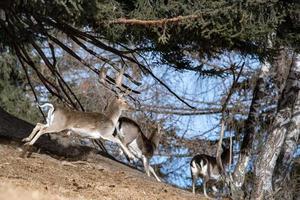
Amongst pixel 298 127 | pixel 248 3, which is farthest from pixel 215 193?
pixel 248 3

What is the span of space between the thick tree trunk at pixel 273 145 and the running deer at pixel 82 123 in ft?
9.44

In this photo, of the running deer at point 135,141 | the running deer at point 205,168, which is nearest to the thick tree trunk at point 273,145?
the running deer at point 205,168

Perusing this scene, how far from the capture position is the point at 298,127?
45.3 feet

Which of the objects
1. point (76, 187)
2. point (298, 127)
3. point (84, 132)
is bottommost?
point (76, 187)

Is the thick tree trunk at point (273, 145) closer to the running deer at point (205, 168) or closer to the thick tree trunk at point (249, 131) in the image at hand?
the thick tree trunk at point (249, 131)

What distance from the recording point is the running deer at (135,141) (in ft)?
41.9

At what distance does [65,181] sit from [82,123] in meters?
2.14

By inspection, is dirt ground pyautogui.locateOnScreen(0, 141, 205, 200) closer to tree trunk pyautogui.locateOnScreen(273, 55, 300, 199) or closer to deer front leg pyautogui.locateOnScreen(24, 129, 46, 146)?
deer front leg pyautogui.locateOnScreen(24, 129, 46, 146)

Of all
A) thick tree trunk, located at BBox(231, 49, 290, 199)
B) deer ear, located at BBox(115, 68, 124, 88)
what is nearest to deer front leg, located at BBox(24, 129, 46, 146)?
deer ear, located at BBox(115, 68, 124, 88)

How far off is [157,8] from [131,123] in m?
4.49

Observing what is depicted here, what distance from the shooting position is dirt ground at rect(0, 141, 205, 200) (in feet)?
26.5

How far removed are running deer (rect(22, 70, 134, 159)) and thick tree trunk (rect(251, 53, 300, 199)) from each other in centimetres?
288

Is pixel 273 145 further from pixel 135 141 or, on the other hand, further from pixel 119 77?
pixel 119 77

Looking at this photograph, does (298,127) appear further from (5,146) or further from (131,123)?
(5,146)
